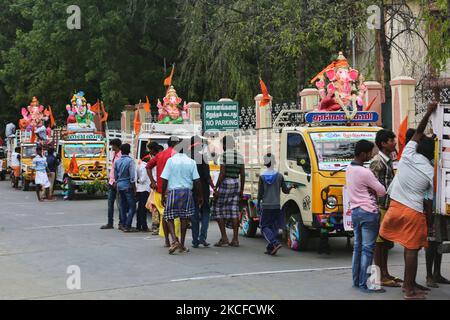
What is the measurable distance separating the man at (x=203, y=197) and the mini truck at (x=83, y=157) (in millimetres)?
12023

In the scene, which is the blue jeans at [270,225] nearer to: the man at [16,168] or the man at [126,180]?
the man at [126,180]

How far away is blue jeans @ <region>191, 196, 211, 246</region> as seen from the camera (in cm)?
1234

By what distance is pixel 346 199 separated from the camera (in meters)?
9.55

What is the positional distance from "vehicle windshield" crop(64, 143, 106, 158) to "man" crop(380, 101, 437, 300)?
1795 cm

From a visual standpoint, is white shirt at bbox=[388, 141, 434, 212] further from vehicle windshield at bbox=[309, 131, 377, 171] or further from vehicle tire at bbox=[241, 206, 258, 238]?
vehicle tire at bbox=[241, 206, 258, 238]

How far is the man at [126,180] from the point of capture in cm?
1490

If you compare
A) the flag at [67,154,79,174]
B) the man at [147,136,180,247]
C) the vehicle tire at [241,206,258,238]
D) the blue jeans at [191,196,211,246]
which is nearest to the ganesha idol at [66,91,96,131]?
the flag at [67,154,79,174]

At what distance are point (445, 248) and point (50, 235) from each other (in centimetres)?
873

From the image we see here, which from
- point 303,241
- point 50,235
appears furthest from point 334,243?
point 50,235

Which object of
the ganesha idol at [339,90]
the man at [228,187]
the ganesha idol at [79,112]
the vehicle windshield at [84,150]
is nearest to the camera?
the man at [228,187]

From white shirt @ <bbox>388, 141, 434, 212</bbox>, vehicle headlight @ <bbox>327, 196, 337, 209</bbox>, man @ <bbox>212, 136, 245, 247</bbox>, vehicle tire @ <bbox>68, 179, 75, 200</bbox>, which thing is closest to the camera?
white shirt @ <bbox>388, 141, 434, 212</bbox>

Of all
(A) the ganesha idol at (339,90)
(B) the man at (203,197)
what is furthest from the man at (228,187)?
(A) the ganesha idol at (339,90)

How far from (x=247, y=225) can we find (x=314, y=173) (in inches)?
118
